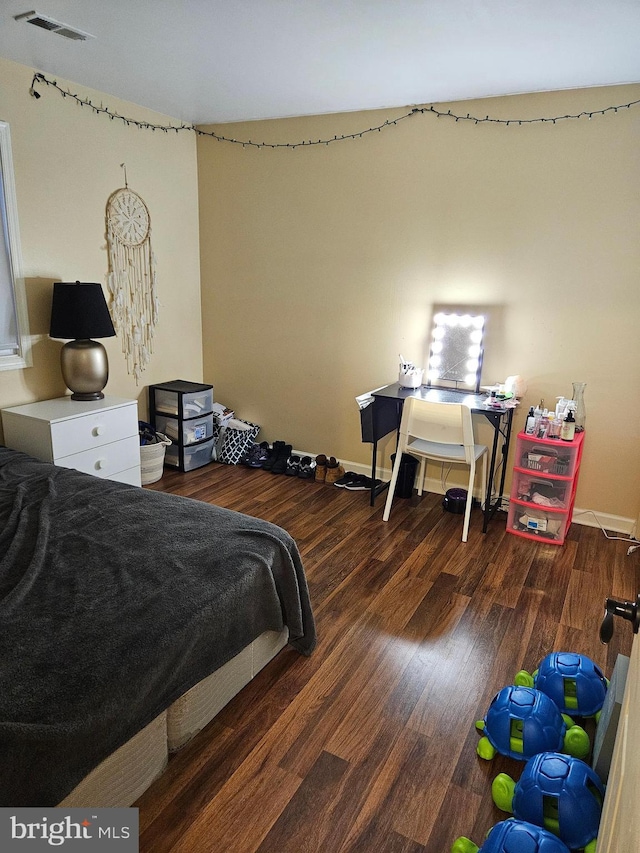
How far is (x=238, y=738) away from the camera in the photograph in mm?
1809

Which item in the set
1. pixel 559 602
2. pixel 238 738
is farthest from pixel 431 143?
pixel 238 738

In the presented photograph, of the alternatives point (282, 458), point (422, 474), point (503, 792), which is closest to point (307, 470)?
point (282, 458)

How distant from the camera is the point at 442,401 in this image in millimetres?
3225

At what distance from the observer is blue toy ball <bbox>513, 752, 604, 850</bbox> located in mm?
1395

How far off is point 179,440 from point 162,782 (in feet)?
8.89

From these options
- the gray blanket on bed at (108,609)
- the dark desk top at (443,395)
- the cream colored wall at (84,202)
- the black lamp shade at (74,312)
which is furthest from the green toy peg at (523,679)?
the cream colored wall at (84,202)

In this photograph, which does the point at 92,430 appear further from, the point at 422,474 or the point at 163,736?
the point at 422,474

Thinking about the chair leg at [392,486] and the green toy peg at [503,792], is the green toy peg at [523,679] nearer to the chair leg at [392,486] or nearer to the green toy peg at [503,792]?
the green toy peg at [503,792]

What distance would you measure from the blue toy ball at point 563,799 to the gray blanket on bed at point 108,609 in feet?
2.96

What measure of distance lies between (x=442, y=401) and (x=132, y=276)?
2.33m

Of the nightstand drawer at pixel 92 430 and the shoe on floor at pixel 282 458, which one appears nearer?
the nightstand drawer at pixel 92 430

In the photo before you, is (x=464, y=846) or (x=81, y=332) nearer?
(x=464, y=846)

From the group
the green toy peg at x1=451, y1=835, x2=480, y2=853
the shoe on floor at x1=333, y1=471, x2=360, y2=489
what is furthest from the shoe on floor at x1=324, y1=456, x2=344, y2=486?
the green toy peg at x1=451, y1=835, x2=480, y2=853

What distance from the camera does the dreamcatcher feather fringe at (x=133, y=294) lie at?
12.5 ft
